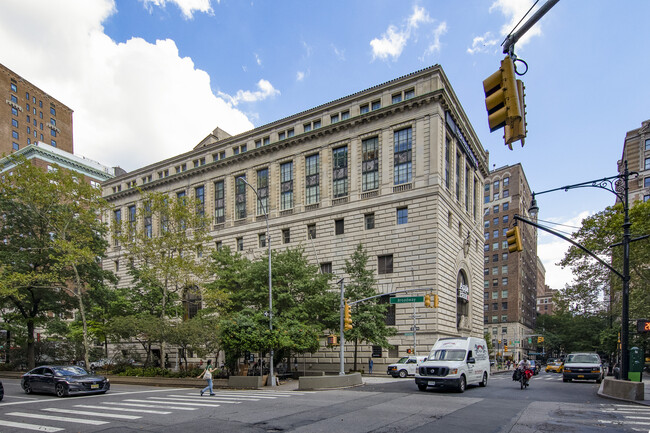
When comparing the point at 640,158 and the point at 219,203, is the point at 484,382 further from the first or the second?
the point at 640,158

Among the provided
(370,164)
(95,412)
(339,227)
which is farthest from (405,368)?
(95,412)

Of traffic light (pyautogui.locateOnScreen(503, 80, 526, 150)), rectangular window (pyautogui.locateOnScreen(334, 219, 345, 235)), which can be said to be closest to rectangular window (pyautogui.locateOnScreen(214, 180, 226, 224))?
rectangular window (pyautogui.locateOnScreen(334, 219, 345, 235))

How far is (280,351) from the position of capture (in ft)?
96.4

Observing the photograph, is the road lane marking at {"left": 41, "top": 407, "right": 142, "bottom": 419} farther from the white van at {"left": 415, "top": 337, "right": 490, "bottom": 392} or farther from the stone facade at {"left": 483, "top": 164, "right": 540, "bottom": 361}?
the stone facade at {"left": 483, "top": 164, "right": 540, "bottom": 361}

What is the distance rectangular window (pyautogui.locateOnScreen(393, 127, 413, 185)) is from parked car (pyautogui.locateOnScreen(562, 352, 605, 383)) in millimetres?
19760

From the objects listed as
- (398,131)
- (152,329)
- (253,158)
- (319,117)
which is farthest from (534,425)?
(253,158)

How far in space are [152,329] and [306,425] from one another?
21.9 meters

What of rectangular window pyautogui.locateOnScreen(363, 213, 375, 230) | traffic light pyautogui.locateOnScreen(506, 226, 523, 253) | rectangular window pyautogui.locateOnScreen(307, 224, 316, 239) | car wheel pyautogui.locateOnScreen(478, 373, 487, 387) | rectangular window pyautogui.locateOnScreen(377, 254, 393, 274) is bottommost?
car wheel pyautogui.locateOnScreen(478, 373, 487, 387)

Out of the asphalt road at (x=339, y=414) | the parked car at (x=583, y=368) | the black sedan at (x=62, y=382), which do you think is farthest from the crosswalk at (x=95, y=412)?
the parked car at (x=583, y=368)

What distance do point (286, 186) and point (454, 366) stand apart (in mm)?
33135

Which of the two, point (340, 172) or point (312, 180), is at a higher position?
point (340, 172)

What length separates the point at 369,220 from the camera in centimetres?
4244

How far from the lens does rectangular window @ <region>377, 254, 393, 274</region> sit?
4034cm

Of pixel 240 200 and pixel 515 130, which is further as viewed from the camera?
pixel 240 200
